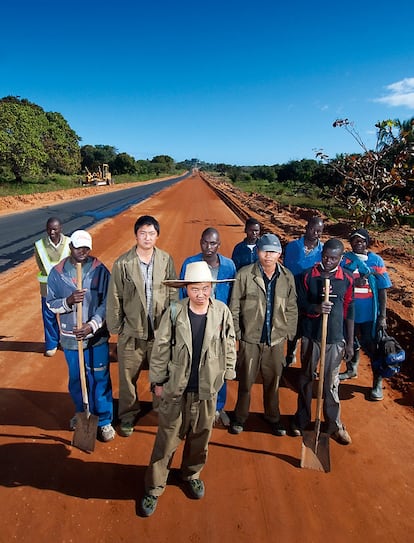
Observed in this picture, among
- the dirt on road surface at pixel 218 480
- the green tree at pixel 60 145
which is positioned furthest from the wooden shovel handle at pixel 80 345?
the green tree at pixel 60 145

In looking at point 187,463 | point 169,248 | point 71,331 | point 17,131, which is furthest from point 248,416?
point 17,131

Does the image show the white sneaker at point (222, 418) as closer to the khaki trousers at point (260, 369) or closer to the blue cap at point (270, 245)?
the khaki trousers at point (260, 369)

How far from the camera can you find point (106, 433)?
3420mm

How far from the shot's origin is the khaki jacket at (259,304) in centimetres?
326

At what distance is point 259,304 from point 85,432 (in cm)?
194

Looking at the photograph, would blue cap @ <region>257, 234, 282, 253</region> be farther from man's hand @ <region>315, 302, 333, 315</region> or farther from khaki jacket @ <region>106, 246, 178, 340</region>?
khaki jacket @ <region>106, 246, 178, 340</region>

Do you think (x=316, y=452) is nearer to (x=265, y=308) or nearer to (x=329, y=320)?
(x=329, y=320)

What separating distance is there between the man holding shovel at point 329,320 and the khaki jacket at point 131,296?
1346mm

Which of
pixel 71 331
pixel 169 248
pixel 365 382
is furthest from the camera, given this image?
pixel 169 248

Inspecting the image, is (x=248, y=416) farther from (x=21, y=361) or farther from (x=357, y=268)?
(x=21, y=361)

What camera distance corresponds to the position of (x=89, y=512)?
269 centimetres

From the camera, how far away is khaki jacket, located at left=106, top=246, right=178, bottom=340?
318 cm

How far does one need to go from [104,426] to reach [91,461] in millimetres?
334

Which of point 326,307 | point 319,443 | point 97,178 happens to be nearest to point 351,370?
point 319,443
